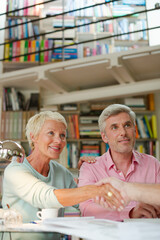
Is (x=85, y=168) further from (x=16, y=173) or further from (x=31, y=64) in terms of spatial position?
(x=31, y=64)

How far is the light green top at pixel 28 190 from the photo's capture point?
3.20 ft

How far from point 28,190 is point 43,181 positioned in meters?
0.34

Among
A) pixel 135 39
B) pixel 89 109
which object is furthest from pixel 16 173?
pixel 135 39

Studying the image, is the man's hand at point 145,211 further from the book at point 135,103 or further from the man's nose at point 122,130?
the book at point 135,103

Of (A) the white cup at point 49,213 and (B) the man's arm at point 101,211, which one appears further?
(B) the man's arm at point 101,211

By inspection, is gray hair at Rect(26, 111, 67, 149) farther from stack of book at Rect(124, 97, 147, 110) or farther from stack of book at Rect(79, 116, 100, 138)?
stack of book at Rect(124, 97, 147, 110)

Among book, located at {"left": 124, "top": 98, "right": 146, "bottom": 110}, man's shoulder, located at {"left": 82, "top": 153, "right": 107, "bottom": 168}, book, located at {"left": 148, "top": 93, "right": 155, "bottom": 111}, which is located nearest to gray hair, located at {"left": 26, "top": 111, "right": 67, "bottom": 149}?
man's shoulder, located at {"left": 82, "top": 153, "right": 107, "bottom": 168}

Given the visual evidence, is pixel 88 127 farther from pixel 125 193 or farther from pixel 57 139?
pixel 125 193

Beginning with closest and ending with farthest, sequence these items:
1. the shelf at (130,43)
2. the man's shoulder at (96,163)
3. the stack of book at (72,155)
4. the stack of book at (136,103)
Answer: the man's shoulder at (96,163) → the stack of book at (72,155) → the stack of book at (136,103) → the shelf at (130,43)

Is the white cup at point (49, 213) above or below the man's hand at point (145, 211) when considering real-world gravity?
above

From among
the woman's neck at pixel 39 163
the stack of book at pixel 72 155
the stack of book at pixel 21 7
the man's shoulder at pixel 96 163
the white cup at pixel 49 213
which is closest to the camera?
the white cup at pixel 49 213

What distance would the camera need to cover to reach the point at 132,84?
362 centimetres

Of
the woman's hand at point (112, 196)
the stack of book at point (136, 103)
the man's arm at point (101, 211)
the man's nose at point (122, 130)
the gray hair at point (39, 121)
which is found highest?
the stack of book at point (136, 103)

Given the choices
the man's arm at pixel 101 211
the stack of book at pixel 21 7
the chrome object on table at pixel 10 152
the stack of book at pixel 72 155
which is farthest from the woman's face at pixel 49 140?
the stack of book at pixel 21 7
